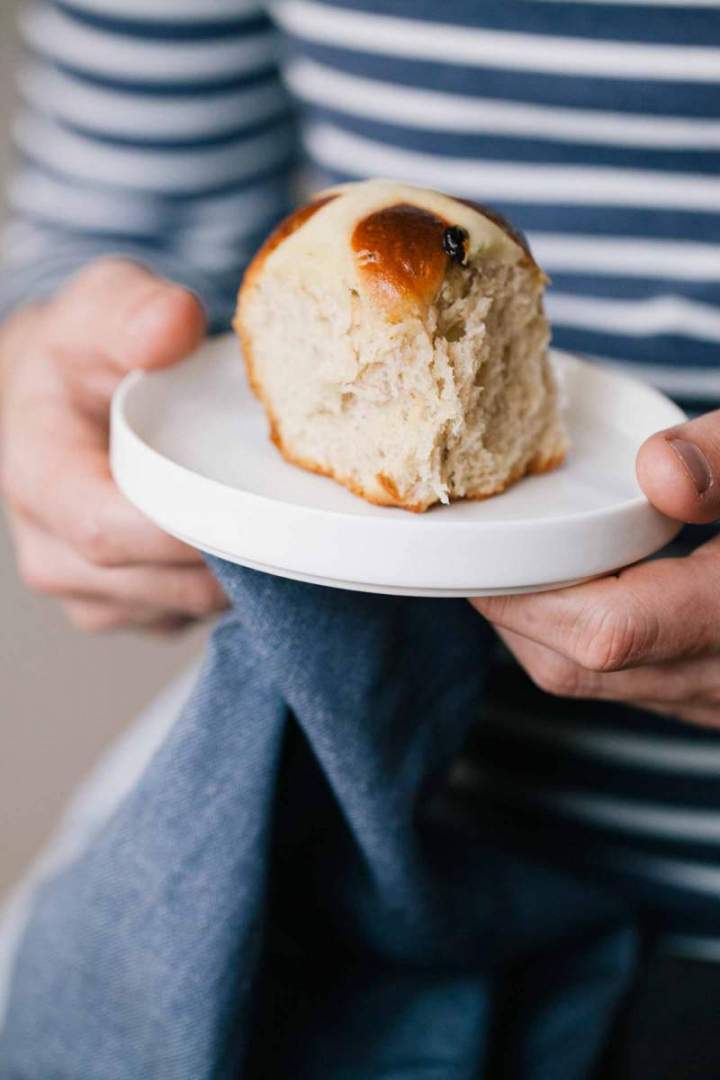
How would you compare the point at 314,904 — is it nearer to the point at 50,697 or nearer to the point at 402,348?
the point at 402,348

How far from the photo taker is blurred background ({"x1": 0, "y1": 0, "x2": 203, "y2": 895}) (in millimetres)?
1593

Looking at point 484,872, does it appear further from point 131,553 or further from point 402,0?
point 402,0

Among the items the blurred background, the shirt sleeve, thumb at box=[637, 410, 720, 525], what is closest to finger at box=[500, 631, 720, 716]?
thumb at box=[637, 410, 720, 525]

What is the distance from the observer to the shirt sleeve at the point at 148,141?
1.02 meters

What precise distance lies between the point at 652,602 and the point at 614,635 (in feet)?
0.10

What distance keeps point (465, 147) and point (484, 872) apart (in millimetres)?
552

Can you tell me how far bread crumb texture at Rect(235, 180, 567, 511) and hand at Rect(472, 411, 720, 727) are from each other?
9cm

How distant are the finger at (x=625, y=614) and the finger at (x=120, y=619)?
1.05 feet

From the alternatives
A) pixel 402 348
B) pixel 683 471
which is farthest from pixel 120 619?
pixel 683 471

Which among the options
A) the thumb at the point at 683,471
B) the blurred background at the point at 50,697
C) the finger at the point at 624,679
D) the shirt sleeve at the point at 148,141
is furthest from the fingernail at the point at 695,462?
the blurred background at the point at 50,697

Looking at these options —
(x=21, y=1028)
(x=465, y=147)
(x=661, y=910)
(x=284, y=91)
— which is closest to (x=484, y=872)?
(x=661, y=910)

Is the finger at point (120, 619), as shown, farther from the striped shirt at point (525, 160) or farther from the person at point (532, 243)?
the striped shirt at point (525, 160)

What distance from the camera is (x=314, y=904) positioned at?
731 millimetres

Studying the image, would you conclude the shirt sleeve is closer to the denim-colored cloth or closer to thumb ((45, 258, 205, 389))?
thumb ((45, 258, 205, 389))
